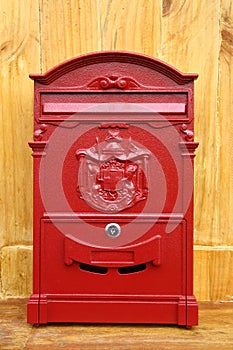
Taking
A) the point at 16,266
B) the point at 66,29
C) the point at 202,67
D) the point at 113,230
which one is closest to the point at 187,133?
the point at 113,230

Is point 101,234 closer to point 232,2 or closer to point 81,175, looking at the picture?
point 81,175

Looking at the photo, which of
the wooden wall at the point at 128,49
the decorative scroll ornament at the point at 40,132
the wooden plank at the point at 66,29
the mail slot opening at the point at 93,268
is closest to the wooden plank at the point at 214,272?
the wooden wall at the point at 128,49

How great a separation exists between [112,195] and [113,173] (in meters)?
0.09

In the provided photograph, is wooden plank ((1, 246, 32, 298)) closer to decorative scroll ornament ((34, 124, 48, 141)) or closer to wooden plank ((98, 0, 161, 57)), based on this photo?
decorative scroll ornament ((34, 124, 48, 141))

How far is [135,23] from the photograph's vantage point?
2303 mm

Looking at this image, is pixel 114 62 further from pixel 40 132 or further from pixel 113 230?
pixel 113 230

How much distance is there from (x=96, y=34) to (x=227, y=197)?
3.41ft

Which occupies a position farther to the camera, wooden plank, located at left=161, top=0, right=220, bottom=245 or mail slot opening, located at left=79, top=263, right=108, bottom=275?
wooden plank, located at left=161, top=0, right=220, bottom=245

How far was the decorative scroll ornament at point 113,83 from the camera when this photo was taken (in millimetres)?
1866

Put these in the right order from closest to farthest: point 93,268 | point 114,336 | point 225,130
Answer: point 114,336 → point 93,268 → point 225,130

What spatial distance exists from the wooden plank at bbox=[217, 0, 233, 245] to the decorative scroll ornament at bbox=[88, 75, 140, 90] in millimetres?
612

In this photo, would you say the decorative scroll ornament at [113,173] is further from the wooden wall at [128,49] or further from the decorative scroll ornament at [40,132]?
the wooden wall at [128,49]

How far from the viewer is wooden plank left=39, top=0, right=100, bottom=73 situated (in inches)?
90.7

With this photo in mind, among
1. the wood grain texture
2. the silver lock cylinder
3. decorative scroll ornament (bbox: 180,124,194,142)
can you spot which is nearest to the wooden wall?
the wood grain texture
